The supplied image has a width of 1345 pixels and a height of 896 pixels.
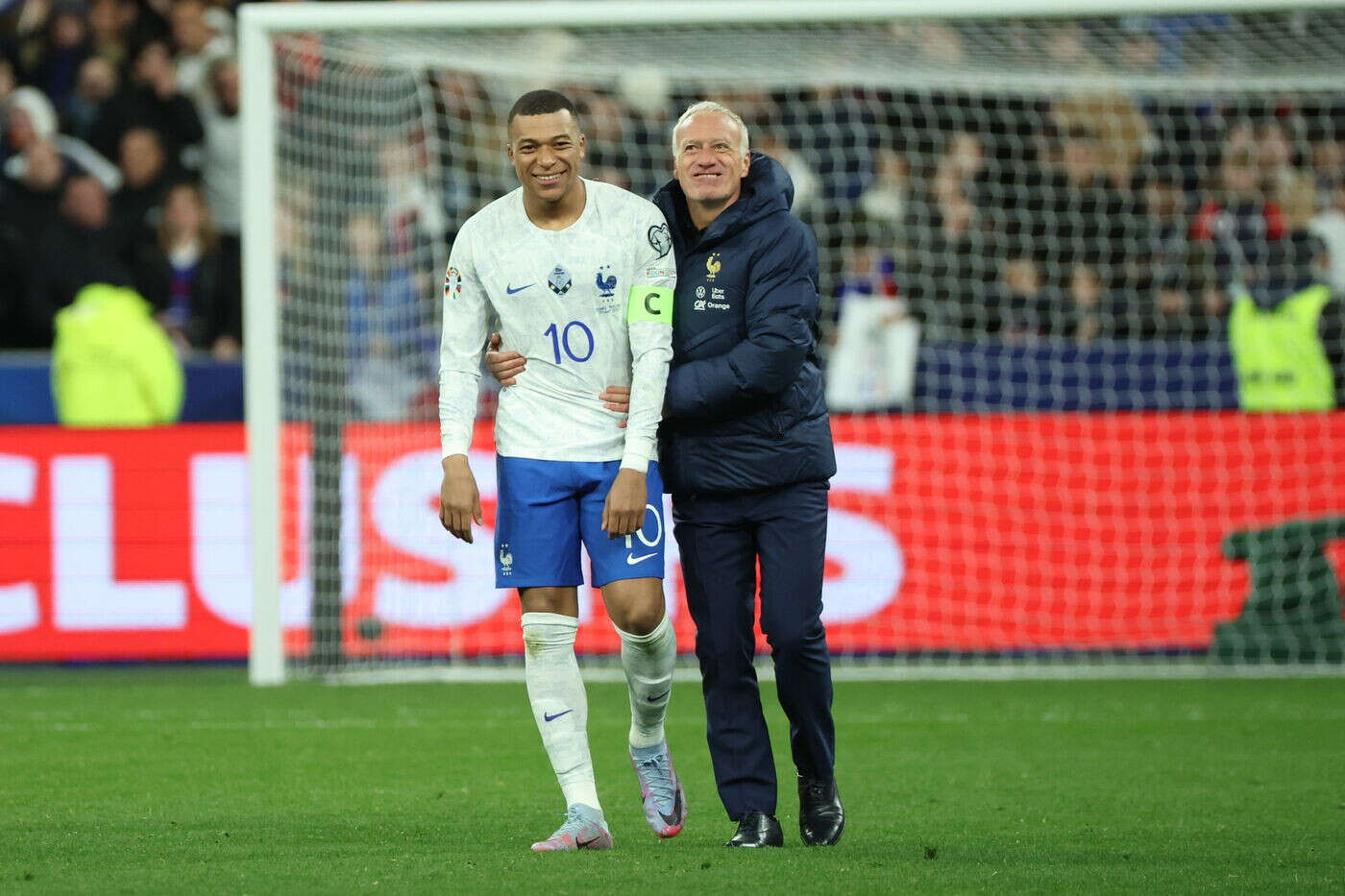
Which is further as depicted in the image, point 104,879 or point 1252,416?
point 1252,416

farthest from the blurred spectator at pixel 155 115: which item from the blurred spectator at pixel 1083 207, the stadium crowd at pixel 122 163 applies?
the blurred spectator at pixel 1083 207

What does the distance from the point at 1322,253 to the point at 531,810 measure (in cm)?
751

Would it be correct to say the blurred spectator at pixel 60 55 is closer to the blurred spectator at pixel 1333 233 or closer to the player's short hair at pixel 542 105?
the blurred spectator at pixel 1333 233

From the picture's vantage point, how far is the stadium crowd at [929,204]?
461 inches

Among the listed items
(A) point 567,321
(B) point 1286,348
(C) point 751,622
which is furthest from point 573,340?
(B) point 1286,348

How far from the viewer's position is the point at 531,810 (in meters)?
6.11

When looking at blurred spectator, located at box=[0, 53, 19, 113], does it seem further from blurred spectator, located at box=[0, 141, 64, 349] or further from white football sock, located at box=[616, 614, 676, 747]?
white football sock, located at box=[616, 614, 676, 747]

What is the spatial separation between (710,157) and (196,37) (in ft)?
31.9

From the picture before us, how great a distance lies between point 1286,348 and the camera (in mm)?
11273

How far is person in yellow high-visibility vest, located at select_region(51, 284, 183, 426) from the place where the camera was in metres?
11.1

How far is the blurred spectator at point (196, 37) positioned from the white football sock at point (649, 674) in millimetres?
9635

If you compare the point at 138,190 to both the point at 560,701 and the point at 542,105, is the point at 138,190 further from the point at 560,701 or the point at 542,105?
the point at 560,701

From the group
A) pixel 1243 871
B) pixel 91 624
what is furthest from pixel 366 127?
pixel 1243 871

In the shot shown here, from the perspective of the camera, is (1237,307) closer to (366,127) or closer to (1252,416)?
(1252,416)
